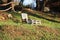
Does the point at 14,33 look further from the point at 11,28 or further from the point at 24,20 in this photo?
the point at 24,20

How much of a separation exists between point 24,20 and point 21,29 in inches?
168

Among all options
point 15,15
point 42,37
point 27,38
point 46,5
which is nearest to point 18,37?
point 27,38

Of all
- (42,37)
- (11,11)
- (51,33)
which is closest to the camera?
(42,37)

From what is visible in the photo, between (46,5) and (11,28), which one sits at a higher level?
(11,28)

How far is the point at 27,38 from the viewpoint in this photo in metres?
13.4

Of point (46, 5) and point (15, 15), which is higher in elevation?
point (15, 15)

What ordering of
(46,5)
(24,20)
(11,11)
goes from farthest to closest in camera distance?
(46,5) < (11,11) < (24,20)

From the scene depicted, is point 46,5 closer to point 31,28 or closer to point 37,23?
point 37,23

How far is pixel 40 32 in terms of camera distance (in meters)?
14.6

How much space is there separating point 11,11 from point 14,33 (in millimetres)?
9043

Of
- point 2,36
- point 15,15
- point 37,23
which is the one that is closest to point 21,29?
point 2,36

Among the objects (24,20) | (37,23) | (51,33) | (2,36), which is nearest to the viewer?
(2,36)

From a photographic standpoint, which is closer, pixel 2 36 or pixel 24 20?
pixel 2 36

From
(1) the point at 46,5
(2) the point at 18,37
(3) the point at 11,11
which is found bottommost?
(1) the point at 46,5
